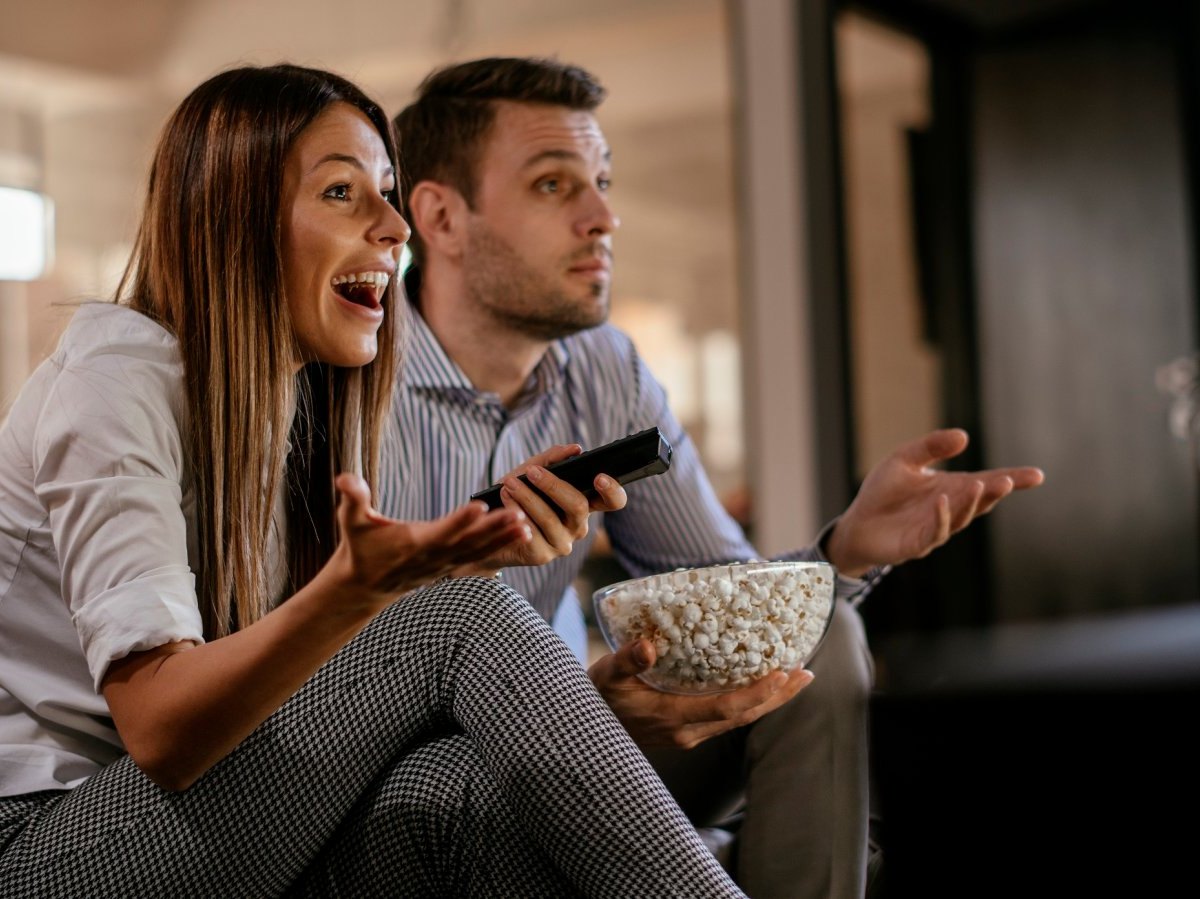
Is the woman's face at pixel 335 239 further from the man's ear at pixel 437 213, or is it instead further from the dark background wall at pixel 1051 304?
the dark background wall at pixel 1051 304

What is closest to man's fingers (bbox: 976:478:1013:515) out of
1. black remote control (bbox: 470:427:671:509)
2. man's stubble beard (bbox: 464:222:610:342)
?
black remote control (bbox: 470:427:671:509)

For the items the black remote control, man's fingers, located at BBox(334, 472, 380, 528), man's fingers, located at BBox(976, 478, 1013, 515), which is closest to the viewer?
man's fingers, located at BBox(334, 472, 380, 528)

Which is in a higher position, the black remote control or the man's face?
the man's face

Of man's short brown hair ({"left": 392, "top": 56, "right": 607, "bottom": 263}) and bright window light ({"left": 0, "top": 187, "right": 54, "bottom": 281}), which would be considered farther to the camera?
bright window light ({"left": 0, "top": 187, "right": 54, "bottom": 281})

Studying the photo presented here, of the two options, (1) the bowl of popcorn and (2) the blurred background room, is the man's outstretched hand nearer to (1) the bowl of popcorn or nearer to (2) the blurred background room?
(1) the bowl of popcorn

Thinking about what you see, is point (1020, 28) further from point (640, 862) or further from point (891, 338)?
point (640, 862)

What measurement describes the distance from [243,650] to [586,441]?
2.80 feet

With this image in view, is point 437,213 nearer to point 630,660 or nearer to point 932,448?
point 932,448

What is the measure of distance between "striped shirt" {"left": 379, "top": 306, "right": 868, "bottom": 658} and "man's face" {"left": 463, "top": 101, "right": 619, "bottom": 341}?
0.24ft

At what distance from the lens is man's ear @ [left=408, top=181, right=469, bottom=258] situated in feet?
5.96

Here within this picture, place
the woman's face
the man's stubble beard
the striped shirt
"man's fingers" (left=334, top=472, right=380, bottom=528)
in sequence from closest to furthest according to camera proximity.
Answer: "man's fingers" (left=334, top=472, right=380, bottom=528)
the woman's face
the striped shirt
the man's stubble beard

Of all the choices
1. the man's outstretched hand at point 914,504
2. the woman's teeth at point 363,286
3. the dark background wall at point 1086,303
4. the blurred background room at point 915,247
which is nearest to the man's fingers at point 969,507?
the man's outstretched hand at point 914,504

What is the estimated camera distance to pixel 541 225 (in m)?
1.77

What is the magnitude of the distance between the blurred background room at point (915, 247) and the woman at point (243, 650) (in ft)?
8.05
